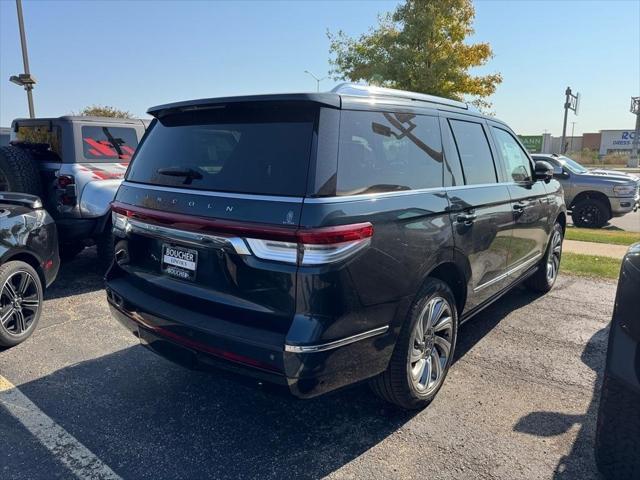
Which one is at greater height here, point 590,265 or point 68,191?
point 68,191

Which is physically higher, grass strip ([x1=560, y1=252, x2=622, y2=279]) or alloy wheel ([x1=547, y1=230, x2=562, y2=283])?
alloy wheel ([x1=547, y1=230, x2=562, y2=283])

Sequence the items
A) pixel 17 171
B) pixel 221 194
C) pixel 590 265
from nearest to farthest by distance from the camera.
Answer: pixel 221 194, pixel 17 171, pixel 590 265

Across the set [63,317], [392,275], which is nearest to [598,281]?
[392,275]

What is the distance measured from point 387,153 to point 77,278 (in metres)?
5.00

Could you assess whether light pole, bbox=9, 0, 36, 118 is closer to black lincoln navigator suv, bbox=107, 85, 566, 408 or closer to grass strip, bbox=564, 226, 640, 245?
black lincoln navigator suv, bbox=107, 85, 566, 408

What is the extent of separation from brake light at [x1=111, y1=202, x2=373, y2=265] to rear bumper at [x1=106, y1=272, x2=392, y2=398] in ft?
1.29

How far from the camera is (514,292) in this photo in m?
5.76

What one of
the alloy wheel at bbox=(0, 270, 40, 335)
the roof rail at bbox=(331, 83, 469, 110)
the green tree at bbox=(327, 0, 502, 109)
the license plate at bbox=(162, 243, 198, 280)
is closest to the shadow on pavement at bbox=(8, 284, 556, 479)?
the license plate at bbox=(162, 243, 198, 280)

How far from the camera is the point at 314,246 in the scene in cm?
220

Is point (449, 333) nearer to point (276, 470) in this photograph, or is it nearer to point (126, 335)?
point (276, 470)

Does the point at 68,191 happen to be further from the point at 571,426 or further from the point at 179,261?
the point at 571,426

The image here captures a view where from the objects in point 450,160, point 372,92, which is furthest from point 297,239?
point 450,160

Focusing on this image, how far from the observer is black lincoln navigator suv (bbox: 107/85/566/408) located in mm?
2264

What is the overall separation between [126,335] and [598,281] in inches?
228
